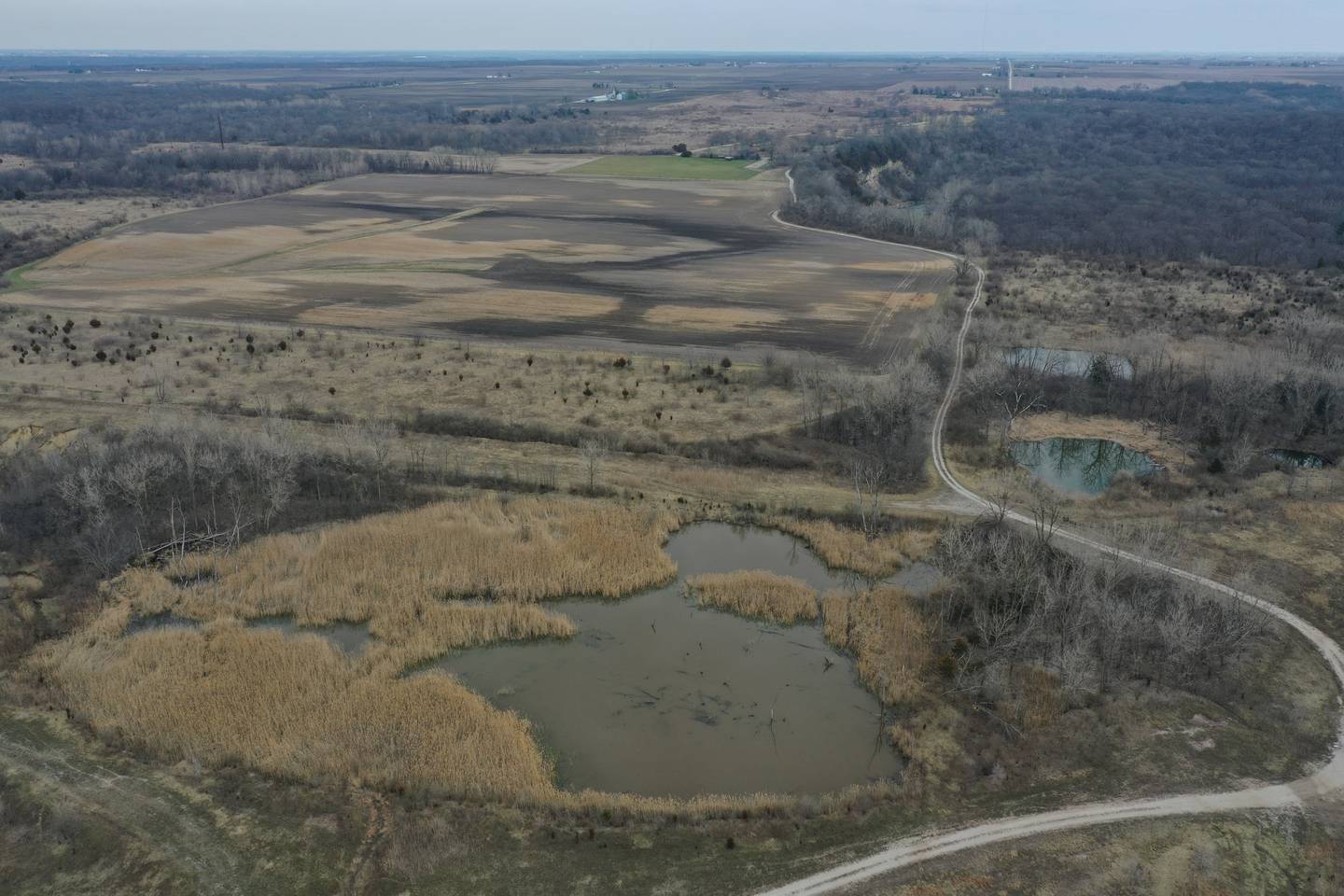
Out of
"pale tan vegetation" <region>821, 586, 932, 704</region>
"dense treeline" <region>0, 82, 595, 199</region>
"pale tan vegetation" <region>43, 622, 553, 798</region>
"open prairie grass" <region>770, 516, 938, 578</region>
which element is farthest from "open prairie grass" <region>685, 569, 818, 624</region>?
"dense treeline" <region>0, 82, 595, 199</region>

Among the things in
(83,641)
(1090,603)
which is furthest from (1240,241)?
(83,641)

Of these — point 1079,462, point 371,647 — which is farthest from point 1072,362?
point 371,647

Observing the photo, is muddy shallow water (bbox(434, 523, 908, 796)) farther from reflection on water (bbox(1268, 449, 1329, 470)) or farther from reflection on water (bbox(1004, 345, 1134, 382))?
reflection on water (bbox(1004, 345, 1134, 382))

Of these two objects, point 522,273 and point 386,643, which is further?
point 522,273

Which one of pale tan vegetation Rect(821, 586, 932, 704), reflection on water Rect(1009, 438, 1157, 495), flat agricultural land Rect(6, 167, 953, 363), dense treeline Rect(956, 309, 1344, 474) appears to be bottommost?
pale tan vegetation Rect(821, 586, 932, 704)

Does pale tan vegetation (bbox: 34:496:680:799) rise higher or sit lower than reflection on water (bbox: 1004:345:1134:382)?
lower

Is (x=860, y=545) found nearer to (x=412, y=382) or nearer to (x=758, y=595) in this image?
(x=758, y=595)
